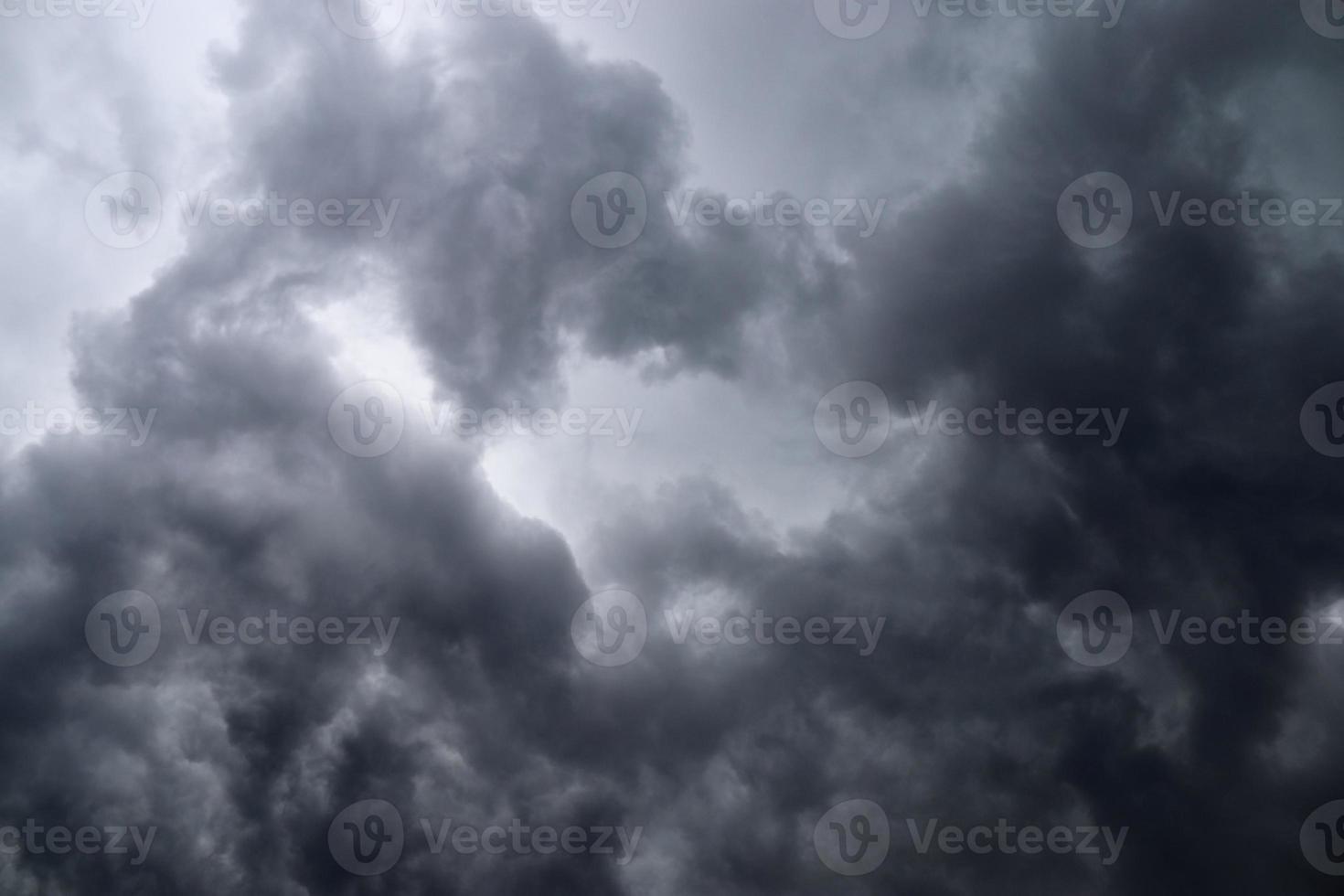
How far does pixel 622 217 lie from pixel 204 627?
42.4 metres

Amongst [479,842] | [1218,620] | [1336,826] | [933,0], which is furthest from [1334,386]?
[479,842]

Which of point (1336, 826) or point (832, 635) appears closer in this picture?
point (1336, 826)

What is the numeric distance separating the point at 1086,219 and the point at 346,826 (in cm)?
6845

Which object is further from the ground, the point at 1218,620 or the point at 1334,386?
the point at 1334,386

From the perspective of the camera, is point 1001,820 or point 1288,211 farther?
point 1001,820

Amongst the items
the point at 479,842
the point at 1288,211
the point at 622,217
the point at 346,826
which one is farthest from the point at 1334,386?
the point at 346,826

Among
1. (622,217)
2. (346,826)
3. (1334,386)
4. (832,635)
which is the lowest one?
(346,826)

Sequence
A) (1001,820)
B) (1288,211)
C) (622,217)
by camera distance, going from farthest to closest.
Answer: (1001,820) < (622,217) < (1288,211)

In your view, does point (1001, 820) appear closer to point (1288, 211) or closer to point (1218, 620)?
point (1218, 620)

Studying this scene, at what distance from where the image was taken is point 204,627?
62.4 meters

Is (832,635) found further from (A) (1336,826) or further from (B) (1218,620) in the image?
(A) (1336,826)

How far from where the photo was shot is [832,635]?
65.0 meters

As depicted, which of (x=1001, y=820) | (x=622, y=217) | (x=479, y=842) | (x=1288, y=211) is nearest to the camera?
(x=1288, y=211)

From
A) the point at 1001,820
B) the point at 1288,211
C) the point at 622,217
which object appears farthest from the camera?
the point at 1001,820
